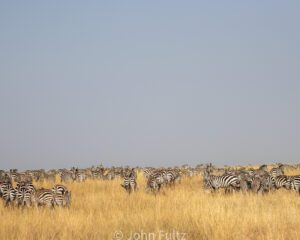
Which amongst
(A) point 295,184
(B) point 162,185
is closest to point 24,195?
(B) point 162,185

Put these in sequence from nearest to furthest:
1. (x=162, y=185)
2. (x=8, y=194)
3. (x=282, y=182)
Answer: (x=8, y=194), (x=282, y=182), (x=162, y=185)

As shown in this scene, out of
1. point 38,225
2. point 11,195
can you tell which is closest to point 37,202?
point 11,195

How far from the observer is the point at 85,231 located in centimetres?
1210

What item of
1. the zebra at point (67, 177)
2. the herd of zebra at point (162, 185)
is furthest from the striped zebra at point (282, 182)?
the zebra at point (67, 177)

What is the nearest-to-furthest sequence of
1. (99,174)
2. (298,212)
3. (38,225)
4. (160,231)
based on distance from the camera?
(160,231), (38,225), (298,212), (99,174)

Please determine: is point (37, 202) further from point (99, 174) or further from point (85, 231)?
point (99, 174)

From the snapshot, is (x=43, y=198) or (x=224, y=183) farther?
(x=224, y=183)

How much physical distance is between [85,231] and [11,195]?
8.52m

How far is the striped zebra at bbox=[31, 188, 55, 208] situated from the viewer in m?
18.9

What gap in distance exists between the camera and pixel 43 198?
62.2ft

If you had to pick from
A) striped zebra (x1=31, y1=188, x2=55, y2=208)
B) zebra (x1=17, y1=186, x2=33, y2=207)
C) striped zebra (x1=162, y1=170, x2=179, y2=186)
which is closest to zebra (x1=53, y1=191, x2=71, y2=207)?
striped zebra (x1=31, y1=188, x2=55, y2=208)

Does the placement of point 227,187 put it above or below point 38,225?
above

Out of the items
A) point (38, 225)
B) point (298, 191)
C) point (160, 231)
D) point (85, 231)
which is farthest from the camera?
point (298, 191)

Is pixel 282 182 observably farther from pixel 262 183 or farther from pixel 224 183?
pixel 224 183
